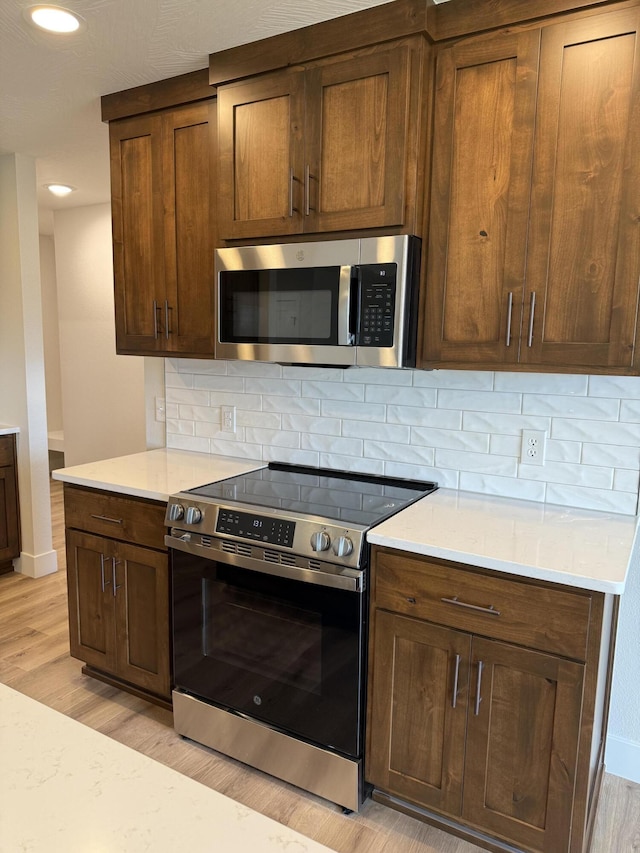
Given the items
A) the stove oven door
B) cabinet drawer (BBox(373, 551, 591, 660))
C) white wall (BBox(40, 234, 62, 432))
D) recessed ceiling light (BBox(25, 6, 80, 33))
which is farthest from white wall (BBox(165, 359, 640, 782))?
white wall (BBox(40, 234, 62, 432))

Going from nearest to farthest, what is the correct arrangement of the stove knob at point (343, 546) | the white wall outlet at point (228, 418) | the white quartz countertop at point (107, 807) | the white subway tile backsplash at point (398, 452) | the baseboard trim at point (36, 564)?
the white quartz countertop at point (107, 807) → the stove knob at point (343, 546) → the white subway tile backsplash at point (398, 452) → the white wall outlet at point (228, 418) → the baseboard trim at point (36, 564)

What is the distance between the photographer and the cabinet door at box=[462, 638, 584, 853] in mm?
1486

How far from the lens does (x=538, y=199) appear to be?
171cm

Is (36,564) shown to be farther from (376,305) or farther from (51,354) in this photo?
(51,354)

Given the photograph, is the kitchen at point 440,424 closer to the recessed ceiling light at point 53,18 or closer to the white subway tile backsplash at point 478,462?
the white subway tile backsplash at point 478,462

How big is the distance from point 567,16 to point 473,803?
2204 mm

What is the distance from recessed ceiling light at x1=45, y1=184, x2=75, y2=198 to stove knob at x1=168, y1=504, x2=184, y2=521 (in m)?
3.07

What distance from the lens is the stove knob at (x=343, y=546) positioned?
1.69m

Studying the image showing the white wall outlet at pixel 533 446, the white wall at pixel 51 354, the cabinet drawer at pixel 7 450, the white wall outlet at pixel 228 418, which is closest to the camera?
the white wall outlet at pixel 533 446

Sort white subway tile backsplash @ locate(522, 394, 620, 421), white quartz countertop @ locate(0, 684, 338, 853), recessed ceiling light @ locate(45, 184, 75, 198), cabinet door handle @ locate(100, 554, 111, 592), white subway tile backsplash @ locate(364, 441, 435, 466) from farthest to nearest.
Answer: recessed ceiling light @ locate(45, 184, 75, 198) → cabinet door handle @ locate(100, 554, 111, 592) → white subway tile backsplash @ locate(364, 441, 435, 466) → white subway tile backsplash @ locate(522, 394, 620, 421) → white quartz countertop @ locate(0, 684, 338, 853)

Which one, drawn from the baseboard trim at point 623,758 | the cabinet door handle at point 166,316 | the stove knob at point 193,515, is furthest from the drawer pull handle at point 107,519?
the baseboard trim at point 623,758

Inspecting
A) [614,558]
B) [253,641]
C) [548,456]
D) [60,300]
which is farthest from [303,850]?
[60,300]

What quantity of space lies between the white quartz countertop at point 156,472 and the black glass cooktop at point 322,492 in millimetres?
100

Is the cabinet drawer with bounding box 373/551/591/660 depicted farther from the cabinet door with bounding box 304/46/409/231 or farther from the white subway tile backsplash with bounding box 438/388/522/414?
the cabinet door with bounding box 304/46/409/231
